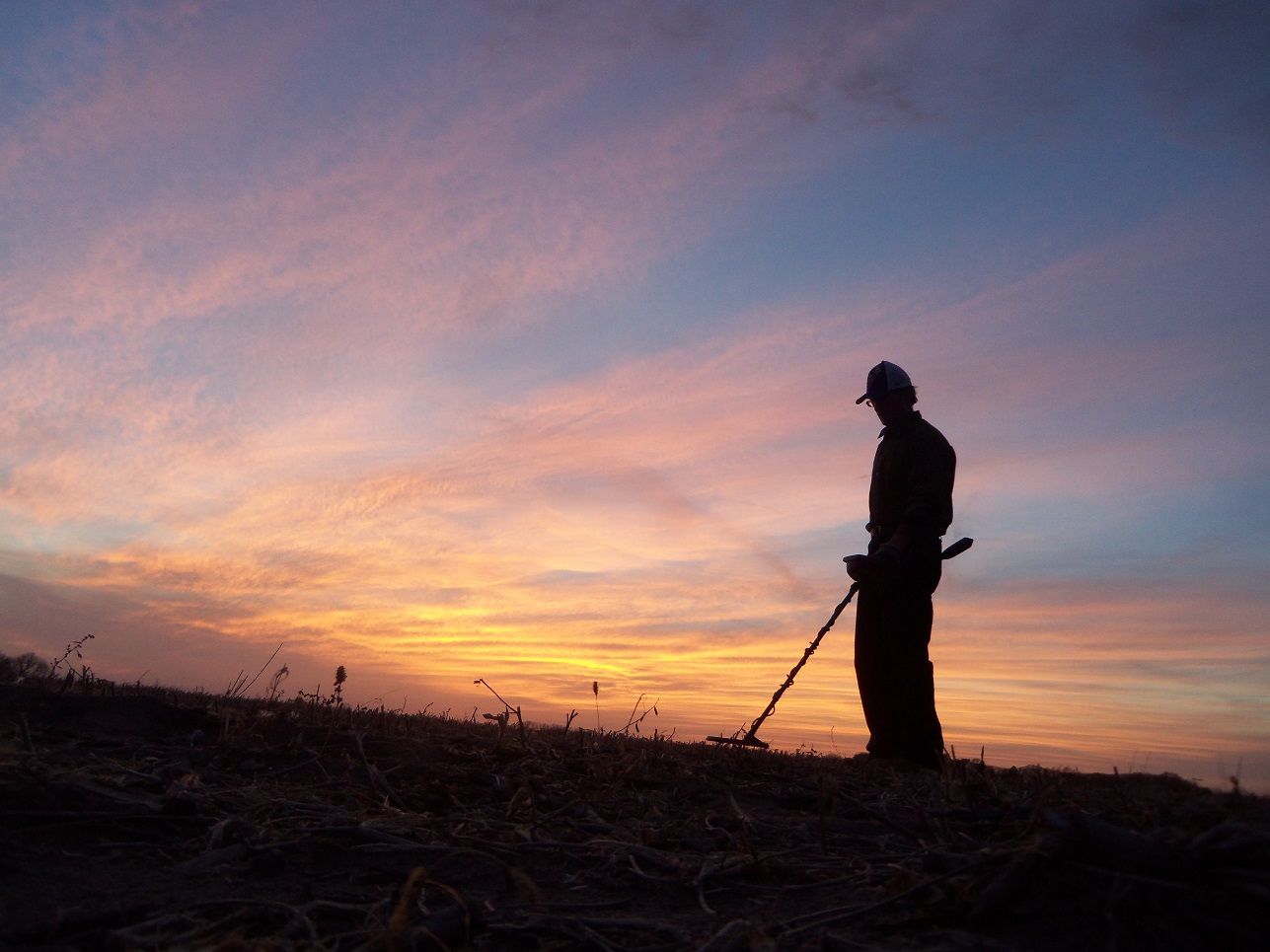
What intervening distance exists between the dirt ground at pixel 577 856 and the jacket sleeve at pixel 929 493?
241 centimetres

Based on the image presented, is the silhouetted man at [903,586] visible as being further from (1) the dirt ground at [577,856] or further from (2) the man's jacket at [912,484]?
(1) the dirt ground at [577,856]

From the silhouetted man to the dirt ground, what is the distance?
6.75 ft

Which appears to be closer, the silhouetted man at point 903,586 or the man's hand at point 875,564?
the man's hand at point 875,564

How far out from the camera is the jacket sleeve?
7293 mm

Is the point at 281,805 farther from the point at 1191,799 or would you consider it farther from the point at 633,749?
the point at 1191,799

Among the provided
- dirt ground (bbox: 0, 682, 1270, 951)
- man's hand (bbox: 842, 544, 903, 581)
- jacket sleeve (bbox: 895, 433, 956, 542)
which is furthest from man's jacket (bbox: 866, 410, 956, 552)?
dirt ground (bbox: 0, 682, 1270, 951)

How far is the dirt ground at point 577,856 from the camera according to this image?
2.21m

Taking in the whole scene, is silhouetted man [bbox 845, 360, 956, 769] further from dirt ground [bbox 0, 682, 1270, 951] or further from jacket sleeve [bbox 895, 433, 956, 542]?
dirt ground [bbox 0, 682, 1270, 951]

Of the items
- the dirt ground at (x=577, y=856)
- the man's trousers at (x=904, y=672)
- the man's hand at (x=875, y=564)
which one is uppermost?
the man's hand at (x=875, y=564)

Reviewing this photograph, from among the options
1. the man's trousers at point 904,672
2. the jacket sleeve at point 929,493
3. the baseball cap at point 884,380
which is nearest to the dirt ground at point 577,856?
the man's trousers at point 904,672

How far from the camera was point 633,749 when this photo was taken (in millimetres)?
6227

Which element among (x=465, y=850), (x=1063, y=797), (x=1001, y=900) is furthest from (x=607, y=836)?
(x=1063, y=797)

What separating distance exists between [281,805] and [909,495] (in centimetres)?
528

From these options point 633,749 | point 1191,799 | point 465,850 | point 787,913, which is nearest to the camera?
point 787,913
